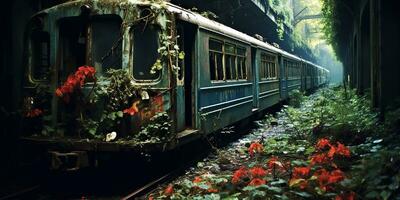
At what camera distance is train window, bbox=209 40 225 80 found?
830cm

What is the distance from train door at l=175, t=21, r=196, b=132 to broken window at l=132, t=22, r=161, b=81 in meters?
0.40

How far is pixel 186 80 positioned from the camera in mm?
7781

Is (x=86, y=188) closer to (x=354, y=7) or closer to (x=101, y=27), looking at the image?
(x=101, y=27)

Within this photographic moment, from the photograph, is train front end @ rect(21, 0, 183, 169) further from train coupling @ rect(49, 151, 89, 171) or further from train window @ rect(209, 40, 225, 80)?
train window @ rect(209, 40, 225, 80)

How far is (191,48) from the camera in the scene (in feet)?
24.5

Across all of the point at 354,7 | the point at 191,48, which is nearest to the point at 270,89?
the point at 354,7

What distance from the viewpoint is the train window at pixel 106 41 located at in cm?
650

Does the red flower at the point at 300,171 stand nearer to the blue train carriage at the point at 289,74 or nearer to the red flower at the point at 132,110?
the red flower at the point at 132,110

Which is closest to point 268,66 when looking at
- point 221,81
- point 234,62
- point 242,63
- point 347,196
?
point 242,63

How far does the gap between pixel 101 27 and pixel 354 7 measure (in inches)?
526

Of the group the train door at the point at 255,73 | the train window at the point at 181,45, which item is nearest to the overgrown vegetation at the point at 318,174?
the train window at the point at 181,45

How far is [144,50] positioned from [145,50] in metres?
0.01

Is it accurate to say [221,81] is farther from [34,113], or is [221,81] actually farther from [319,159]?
[34,113]

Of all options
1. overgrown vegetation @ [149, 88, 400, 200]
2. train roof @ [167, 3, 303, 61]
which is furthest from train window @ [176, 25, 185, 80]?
overgrown vegetation @ [149, 88, 400, 200]
